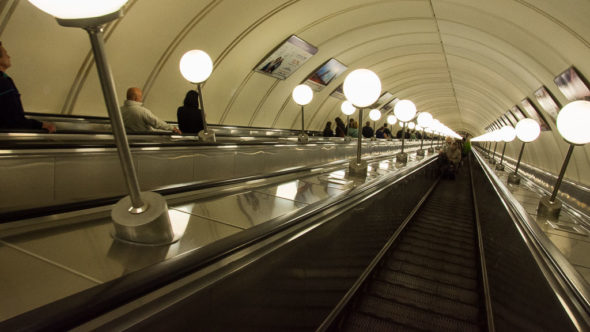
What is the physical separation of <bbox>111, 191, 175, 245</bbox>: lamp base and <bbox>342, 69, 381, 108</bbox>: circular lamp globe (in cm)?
281

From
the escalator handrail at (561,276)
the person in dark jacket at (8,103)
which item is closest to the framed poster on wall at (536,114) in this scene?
the escalator handrail at (561,276)

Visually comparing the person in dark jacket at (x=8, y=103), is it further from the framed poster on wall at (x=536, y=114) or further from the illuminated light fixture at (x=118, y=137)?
the framed poster on wall at (x=536, y=114)

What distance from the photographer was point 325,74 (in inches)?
603

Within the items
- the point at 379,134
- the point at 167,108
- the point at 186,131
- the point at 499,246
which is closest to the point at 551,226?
the point at 499,246

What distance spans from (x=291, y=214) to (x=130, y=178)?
Answer: 96 cm

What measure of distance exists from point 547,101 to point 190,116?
1208 cm

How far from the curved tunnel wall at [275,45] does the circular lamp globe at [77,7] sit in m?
6.99

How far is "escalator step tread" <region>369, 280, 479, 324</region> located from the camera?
10.4ft

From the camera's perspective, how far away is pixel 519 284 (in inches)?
93.5

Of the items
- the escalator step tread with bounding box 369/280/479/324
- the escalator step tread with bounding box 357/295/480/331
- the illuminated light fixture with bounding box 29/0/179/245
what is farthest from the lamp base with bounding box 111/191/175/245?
the escalator step tread with bounding box 369/280/479/324

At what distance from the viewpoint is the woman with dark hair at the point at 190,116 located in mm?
6052

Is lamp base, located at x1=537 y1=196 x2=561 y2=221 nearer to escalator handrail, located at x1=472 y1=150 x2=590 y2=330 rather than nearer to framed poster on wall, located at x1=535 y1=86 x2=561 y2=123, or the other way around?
escalator handrail, located at x1=472 y1=150 x2=590 y2=330

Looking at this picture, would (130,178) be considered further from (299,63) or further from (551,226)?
(299,63)

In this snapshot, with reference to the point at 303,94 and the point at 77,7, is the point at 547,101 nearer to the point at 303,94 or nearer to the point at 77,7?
the point at 303,94
